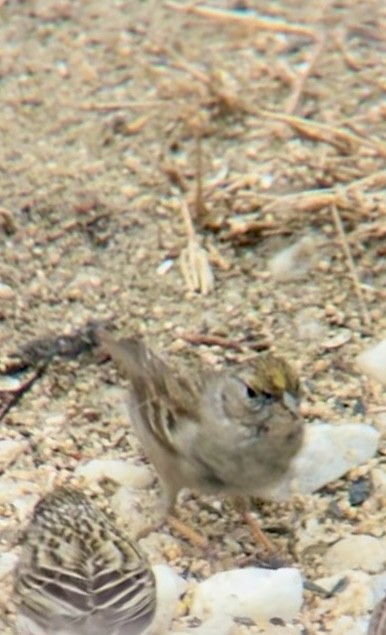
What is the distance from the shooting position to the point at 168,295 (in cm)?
661

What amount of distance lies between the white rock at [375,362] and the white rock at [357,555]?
2.55 feet

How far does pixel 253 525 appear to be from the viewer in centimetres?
569

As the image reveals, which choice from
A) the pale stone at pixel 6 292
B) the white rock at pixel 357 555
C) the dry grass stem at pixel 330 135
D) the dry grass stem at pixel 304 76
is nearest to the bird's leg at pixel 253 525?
the white rock at pixel 357 555

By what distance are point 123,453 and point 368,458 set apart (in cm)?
80

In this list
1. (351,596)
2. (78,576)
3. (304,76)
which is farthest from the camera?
(304,76)

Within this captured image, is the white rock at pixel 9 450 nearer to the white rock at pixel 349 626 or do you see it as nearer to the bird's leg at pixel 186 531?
the bird's leg at pixel 186 531

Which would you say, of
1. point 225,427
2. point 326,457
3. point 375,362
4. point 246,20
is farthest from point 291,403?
point 246,20

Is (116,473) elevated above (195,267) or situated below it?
below

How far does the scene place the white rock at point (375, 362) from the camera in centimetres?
622

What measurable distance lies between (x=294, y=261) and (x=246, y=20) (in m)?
1.68

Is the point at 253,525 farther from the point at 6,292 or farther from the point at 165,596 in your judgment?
the point at 6,292

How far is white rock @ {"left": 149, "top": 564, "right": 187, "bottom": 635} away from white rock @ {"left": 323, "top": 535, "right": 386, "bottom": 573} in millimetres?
467

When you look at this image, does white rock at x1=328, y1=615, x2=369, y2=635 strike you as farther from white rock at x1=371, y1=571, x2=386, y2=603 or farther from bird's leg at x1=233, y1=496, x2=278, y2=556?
bird's leg at x1=233, y1=496, x2=278, y2=556

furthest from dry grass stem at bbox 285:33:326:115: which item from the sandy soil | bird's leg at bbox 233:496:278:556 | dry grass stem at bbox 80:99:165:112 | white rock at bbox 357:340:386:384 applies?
bird's leg at bbox 233:496:278:556
